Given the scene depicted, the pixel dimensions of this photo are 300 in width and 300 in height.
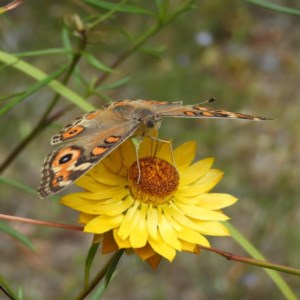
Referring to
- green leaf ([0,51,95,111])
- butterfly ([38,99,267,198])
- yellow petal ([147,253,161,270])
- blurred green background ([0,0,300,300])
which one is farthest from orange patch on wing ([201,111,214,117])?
blurred green background ([0,0,300,300])

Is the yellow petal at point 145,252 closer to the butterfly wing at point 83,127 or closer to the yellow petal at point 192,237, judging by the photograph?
the yellow petal at point 192,237

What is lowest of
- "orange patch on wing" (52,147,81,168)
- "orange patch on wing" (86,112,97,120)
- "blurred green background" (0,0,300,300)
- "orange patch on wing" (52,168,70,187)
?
"blurred green background" (0,0,300,300)

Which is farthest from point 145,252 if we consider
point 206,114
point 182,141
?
point 182,141

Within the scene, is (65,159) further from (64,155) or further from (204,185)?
(204,185)

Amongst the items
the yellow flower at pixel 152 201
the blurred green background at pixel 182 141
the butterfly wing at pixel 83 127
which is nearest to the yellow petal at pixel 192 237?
the yellow flower at pixel 152 201

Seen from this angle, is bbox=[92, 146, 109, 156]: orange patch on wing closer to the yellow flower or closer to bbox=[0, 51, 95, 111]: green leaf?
the yellow flower

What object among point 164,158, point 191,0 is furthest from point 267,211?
point 164,158
